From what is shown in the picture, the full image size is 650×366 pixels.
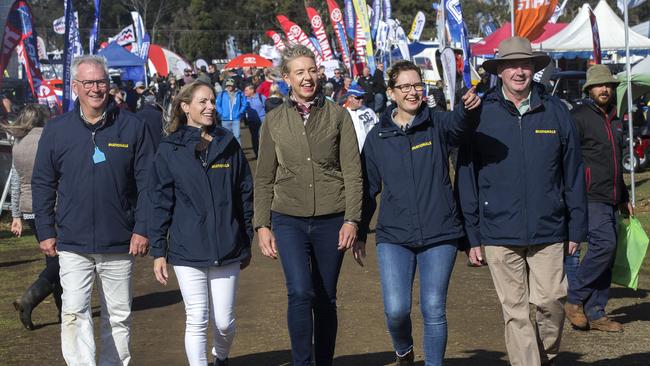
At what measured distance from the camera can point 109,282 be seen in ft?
21.8

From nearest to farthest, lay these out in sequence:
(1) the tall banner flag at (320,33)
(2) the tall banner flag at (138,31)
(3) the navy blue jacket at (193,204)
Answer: (3) the navy blue jacket at (193,204), (1) the tall banner flag at (320,33), (2) the tall banner flag at (138,31)

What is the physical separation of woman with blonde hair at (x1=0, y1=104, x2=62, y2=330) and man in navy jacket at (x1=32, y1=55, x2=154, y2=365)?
253 centimetres

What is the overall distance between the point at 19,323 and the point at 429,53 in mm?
31498

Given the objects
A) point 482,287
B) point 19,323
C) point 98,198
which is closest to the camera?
point 98,198

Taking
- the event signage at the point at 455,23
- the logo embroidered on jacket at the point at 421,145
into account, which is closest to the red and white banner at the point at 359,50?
the event signage at the point at 455,23

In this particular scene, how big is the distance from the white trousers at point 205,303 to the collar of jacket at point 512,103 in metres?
1.76

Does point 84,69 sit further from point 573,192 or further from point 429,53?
point 429,53

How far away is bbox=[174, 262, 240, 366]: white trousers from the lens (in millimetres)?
6258

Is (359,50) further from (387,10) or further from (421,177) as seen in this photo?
(421,177)

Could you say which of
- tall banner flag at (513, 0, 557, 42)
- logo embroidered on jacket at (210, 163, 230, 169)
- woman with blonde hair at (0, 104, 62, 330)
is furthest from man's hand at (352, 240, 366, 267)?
tall banner flag at (513, 0, 557, 42)

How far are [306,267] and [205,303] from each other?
0.61m

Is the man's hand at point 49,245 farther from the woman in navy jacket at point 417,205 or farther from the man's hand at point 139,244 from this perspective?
the woman in navy jacket at point 417,205

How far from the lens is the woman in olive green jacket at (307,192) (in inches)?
249

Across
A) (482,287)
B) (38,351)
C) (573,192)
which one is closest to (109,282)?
(38,351)
